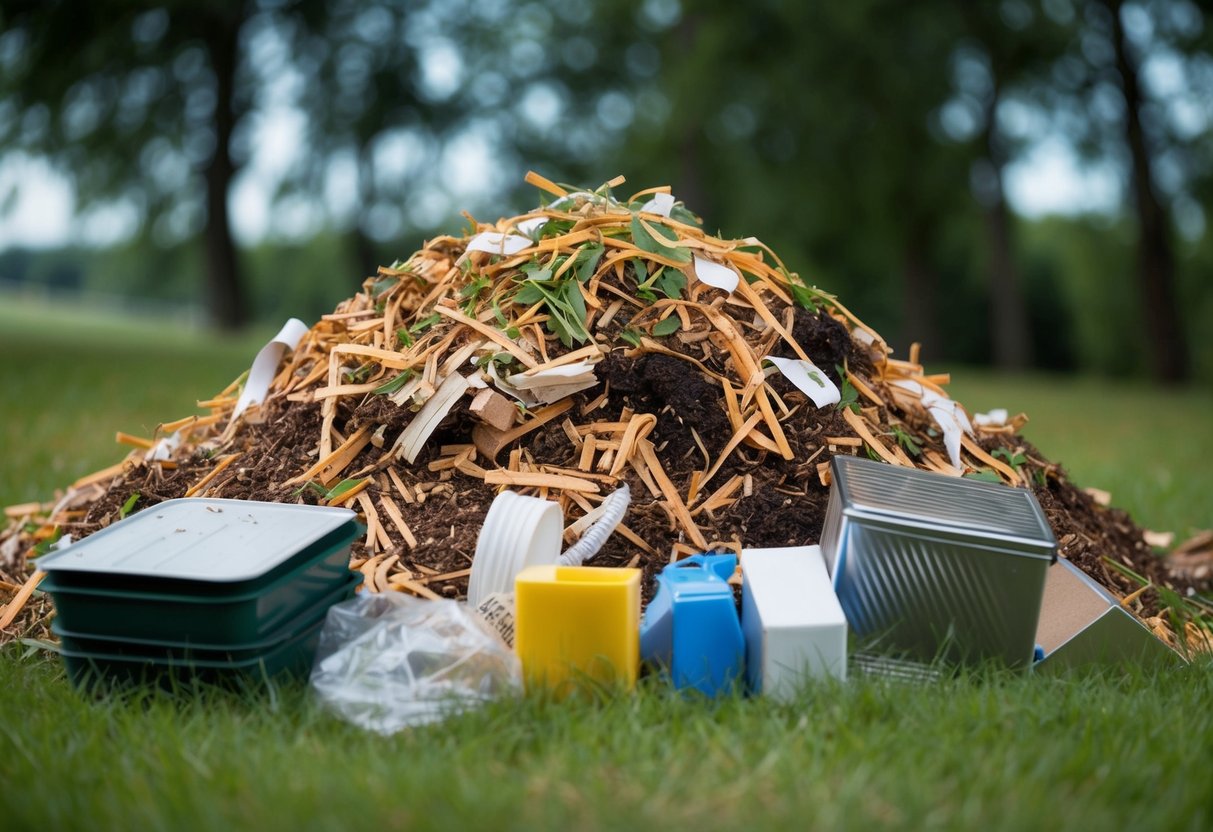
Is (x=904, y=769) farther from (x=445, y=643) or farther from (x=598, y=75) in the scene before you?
(x=598, y=75)

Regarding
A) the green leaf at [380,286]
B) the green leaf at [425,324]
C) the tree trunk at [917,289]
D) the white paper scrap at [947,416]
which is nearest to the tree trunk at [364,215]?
the tree trunk at [917,289]

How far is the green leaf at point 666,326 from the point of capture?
9.80ft

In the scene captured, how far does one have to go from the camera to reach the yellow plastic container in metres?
2.08

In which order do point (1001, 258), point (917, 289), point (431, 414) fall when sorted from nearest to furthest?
point (431, 414)
point (1001, 258)
point (917, 289)

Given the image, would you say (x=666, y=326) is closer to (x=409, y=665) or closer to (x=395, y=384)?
(x=395, y=384)

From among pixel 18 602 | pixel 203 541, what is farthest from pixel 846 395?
pixel 18 602

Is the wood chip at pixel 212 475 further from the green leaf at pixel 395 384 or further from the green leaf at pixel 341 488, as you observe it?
the green leaf at pixel 395 384

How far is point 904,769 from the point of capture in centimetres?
177

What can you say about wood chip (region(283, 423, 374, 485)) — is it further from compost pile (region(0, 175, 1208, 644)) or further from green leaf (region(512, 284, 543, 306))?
green leaf (region(512, 284, 543, 306))

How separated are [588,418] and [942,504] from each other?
97cm

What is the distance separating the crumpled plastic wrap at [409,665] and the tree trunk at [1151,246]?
13381 mm

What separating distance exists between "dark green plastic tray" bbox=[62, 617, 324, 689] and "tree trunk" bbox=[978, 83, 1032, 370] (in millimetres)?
14905

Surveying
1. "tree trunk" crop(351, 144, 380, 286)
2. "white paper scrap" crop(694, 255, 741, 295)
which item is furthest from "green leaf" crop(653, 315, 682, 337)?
"tree trunk" crop(351, 144, 380, 286)

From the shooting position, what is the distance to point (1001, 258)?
15828mm
